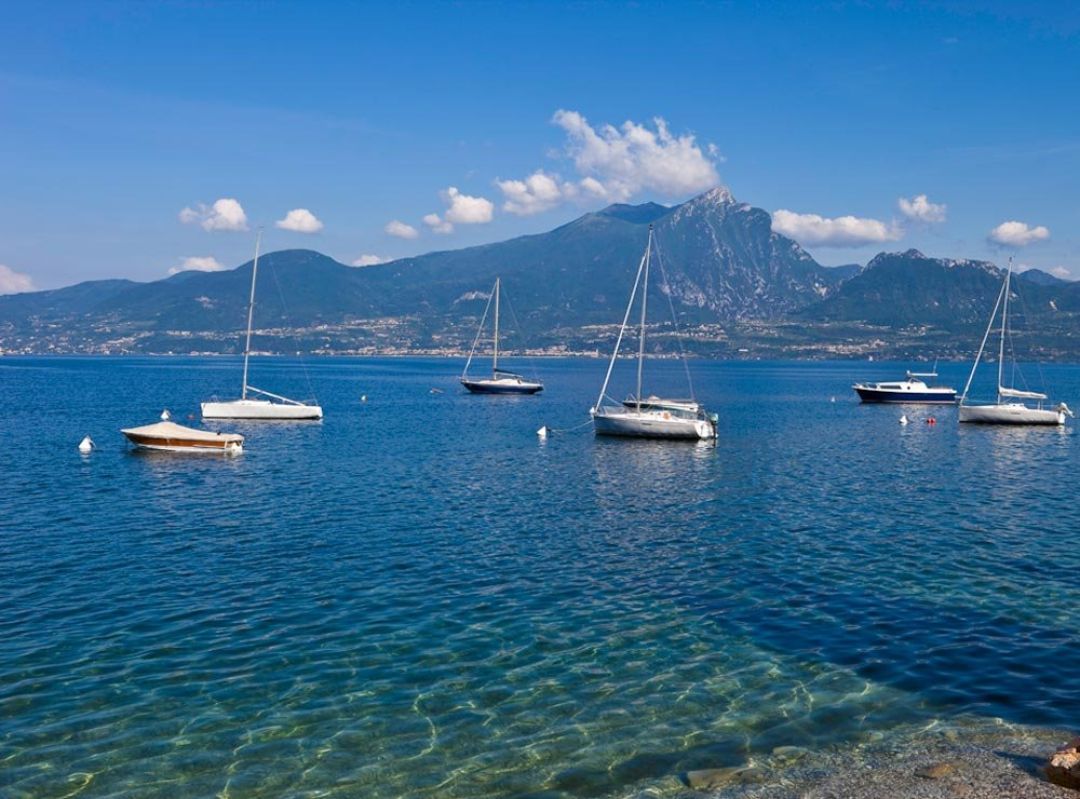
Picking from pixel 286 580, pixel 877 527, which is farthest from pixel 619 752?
→ pixel 877 527

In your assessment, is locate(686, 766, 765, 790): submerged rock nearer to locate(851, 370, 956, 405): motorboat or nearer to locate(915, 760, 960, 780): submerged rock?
locate(915, 760, 960, 780): submerged rock

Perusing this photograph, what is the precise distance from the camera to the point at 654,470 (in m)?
64.6

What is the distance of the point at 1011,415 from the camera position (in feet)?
328

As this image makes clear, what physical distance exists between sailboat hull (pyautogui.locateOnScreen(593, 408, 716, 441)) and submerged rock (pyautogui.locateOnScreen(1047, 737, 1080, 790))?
62.8 m

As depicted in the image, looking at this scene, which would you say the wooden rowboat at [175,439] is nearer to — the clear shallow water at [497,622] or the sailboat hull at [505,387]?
the clear shallow water at [497,622]

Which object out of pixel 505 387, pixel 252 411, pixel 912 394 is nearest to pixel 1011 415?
pixel 912 394

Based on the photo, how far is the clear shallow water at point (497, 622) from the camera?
1925cm

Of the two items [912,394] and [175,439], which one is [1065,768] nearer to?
[175,439]

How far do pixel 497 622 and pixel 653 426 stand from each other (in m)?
54.7

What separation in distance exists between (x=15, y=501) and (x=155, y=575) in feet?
68.7

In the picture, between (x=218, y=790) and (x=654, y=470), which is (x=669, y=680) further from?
(x=654, y=470)

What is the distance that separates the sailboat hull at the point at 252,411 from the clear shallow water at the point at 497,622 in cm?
3647

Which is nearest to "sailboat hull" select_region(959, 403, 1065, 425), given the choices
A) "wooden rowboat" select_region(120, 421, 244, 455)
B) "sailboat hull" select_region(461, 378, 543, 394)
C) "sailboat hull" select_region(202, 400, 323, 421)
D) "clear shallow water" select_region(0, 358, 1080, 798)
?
"clear shallow water" select_region(0, 358, 1080, 798)

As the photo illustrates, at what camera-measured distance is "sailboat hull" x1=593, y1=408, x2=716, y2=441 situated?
80312 millimetres
